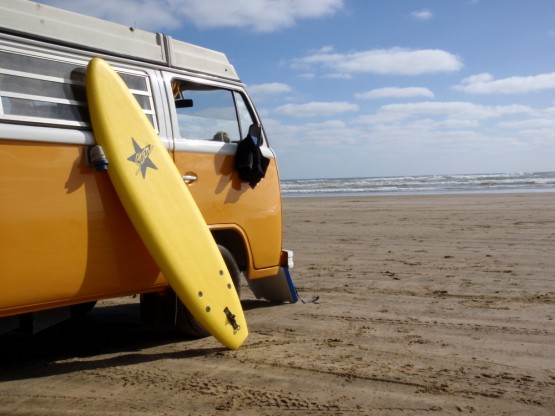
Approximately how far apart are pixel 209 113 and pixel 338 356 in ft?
8.03

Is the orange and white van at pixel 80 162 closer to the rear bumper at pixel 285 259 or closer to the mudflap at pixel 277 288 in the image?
the rear bumper at pixel 285 259

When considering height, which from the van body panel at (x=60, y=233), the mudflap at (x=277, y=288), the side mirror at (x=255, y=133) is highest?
the side mirror at (x=255, y=133)

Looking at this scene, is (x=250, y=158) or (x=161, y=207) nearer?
(x=161, y=207)

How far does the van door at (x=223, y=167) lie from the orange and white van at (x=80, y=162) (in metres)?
0.01

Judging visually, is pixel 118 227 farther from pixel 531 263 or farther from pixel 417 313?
pixel 531 263

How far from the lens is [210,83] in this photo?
561 cm

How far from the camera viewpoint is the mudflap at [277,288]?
21.5 ft

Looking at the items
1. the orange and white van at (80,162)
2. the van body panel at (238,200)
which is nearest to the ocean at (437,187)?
the van body panel at (238,200)

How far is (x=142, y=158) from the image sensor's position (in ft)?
14.8

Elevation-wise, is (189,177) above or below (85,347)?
above

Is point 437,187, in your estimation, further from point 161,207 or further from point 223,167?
point 161,207

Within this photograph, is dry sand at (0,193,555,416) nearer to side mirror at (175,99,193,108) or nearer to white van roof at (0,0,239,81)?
side mirror at (175,99,193,108)

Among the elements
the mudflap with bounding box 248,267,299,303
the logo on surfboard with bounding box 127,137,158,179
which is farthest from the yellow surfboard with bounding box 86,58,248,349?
the mudflap with bounding box 248,267,299,303

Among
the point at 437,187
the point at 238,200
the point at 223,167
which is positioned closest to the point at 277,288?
the point at 238,200
